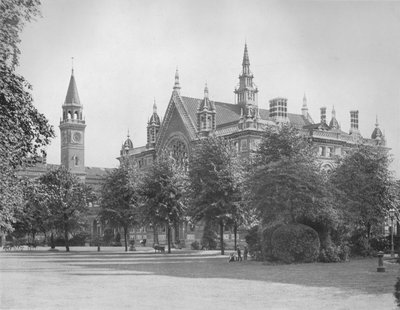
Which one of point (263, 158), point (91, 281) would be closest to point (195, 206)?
point (263, 158)

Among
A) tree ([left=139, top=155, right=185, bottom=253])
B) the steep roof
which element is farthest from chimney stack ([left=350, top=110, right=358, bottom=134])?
tree ([left=139, top=155, right=185, bottom=253])

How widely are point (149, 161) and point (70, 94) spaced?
34.0 m

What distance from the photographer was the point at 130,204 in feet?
207

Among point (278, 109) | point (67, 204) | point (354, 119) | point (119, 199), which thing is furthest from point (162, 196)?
point (354, 119)

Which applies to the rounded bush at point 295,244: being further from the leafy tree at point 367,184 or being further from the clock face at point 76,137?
the clock face at point 76,137

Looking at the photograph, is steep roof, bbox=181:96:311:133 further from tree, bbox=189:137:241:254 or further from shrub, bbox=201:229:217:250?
tree, bbox=189:137:241:254

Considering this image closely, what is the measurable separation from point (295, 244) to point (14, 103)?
2395cm

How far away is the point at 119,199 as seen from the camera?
2485 inches

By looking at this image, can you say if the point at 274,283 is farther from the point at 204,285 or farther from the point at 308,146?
the point at 308,146

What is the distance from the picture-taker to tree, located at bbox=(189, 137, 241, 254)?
5025cm

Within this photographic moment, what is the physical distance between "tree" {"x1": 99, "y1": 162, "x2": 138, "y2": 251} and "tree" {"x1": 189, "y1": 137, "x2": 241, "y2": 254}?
1242 cm

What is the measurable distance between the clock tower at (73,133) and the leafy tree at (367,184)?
283ft

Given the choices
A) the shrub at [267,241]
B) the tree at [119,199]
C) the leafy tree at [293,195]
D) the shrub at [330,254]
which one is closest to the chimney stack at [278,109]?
the tree at [119,199]

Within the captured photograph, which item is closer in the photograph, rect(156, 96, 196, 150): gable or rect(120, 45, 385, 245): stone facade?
rect(120, 45, 385, 245): stone facade
